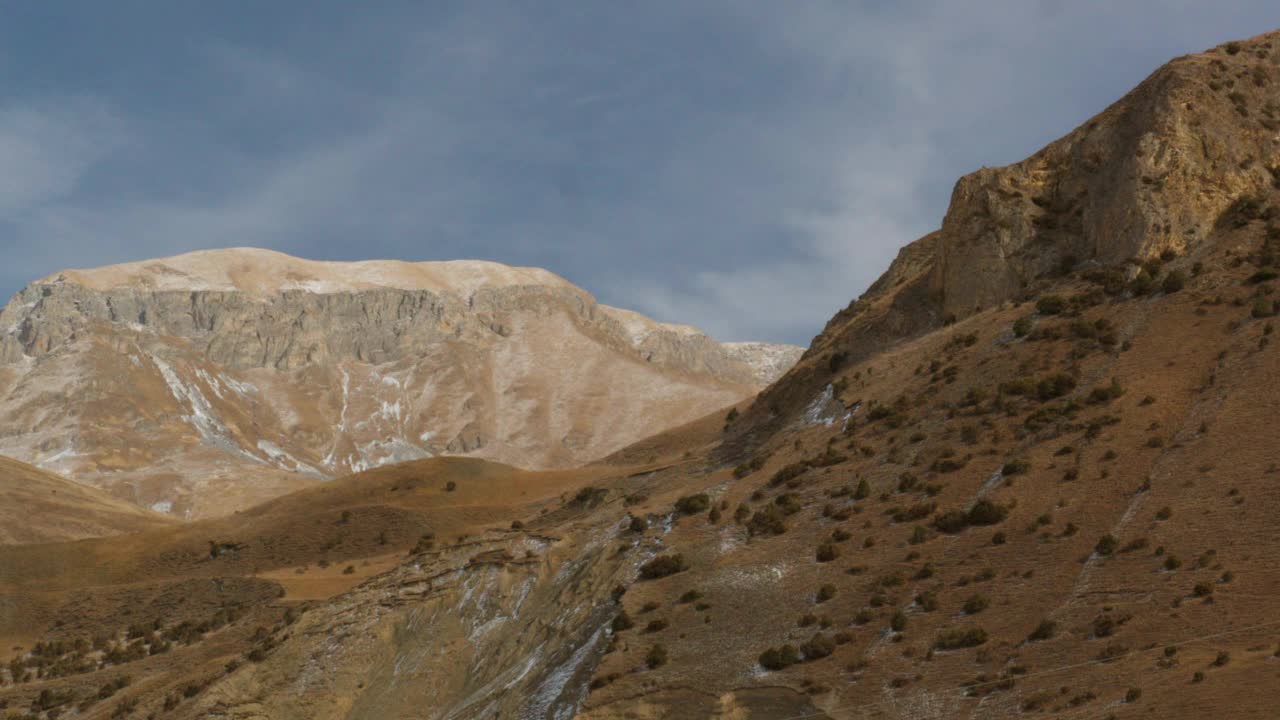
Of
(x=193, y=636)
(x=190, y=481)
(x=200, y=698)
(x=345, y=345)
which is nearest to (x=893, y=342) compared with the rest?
(x=200, y=698)

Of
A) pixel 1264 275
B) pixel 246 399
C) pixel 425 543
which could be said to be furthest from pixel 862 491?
pixel 246 399

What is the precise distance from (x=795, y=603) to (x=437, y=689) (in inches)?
494

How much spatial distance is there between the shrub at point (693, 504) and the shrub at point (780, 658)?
Result: 1083 centimetres

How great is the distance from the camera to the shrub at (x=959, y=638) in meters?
22.6

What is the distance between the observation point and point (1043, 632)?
21.8 metres

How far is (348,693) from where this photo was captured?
3628 cm

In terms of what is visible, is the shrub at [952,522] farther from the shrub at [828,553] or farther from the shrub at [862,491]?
the shrub at [862,491]

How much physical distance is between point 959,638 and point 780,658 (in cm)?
385

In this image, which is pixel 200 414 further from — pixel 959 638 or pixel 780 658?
pixel 959 638

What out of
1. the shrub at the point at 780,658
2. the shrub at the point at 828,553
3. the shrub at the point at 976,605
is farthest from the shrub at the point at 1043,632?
the shrub at the point at 828,553

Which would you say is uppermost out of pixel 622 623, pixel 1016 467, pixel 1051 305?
pixel 1051 305

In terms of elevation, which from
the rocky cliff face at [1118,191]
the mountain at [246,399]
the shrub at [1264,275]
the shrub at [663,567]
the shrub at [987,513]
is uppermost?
the mountain at [246,399]

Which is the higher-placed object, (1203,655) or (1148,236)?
(1148,236)

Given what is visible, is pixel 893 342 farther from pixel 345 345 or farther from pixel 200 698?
pixel 345 345
